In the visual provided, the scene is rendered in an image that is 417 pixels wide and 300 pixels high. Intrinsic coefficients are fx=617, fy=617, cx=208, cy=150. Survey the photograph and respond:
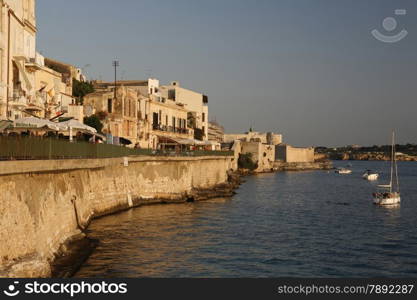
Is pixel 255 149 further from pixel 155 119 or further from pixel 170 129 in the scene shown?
pixel 155 119

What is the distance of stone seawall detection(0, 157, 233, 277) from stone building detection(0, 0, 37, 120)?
4912 mm

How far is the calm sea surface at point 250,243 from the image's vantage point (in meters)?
26.3

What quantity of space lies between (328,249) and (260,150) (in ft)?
322

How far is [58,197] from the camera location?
2570cm

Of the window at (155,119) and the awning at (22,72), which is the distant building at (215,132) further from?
the awning at (22,72)

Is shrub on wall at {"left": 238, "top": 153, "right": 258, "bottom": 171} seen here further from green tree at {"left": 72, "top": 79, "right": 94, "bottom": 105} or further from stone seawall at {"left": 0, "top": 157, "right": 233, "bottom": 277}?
stone seawall at {"left": 0, "top": 157, "right": 233, "bottom": 277}

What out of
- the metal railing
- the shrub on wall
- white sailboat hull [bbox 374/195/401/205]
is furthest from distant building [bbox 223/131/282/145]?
the metal railing

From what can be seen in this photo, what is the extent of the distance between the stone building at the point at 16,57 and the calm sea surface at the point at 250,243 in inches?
310

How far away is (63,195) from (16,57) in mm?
10824

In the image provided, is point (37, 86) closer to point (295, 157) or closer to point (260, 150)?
point (260, 150)

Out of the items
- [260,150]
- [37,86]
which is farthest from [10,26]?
[260,150]

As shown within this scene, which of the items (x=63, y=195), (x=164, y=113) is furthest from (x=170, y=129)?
(x=63, y=195)

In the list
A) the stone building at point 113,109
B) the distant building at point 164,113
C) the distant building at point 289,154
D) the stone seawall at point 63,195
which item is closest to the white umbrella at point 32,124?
the stone seawall at point 63,195

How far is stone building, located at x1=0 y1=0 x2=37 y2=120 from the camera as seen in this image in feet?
102
